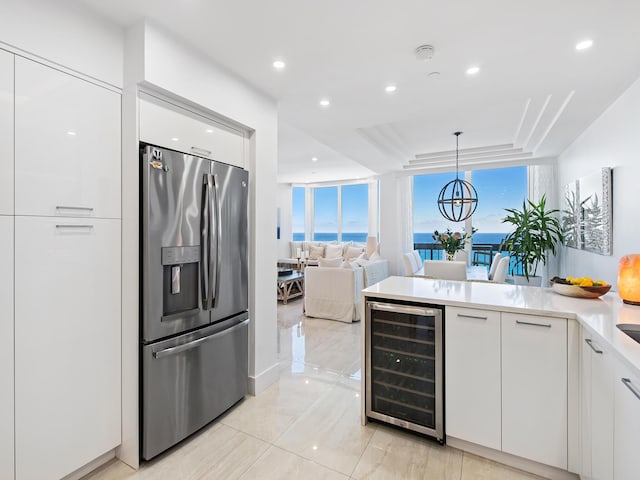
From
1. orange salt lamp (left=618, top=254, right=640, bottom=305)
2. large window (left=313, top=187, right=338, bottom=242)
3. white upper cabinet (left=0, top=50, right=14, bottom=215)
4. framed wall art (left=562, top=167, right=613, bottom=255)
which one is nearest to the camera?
white upper cabinet (left=0, top=50, right=14, bottom=215)

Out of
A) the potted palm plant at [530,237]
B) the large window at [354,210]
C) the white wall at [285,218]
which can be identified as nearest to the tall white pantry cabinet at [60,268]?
the potted palm plant at [530,237]

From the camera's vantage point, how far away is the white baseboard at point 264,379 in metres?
2.63

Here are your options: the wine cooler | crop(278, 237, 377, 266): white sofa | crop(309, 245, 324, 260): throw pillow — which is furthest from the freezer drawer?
crop(309, 245, 324, 260): throw pillow

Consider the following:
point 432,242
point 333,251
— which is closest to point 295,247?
point 333,251

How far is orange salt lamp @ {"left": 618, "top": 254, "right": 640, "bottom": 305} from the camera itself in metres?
1.75

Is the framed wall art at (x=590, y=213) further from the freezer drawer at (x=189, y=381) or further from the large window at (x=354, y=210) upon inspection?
the large window at (x=354, y=210)

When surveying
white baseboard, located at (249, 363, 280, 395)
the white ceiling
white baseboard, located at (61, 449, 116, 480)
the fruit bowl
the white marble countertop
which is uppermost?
the white ceiling

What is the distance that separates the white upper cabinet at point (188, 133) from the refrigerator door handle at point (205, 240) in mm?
258

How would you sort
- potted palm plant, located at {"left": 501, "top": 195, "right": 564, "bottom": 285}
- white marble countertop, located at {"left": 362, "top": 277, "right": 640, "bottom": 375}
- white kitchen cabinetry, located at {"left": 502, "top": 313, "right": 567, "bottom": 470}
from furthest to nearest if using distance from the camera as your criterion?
potted palm plant, located at {"left": 501, "top": 195, "right": 564, "bottom": 285} < white kitchen cabinetry, located at {"left": 502, "top": 313, "right": 567, "bottom": 470} < white marble countertop, located at {"left": 362, "top": 277, "right": 640, "bottom": 375}

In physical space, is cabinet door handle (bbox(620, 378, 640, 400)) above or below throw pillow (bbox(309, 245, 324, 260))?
below

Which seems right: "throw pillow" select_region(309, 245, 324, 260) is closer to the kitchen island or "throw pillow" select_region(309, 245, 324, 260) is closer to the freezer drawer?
the freezer drawer

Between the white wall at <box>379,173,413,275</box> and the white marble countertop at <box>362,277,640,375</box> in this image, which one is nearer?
the white marble countertop at <box>362,277,640,375</box>

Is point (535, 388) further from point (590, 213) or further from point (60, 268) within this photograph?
point (590, 213)

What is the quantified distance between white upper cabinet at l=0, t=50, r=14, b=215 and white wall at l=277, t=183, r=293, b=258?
811 centimetres
